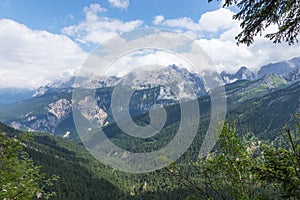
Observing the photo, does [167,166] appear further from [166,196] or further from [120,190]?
[120,190]

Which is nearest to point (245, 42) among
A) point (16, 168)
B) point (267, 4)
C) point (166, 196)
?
point (267, 4)

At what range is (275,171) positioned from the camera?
7.32m

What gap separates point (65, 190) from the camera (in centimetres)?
16588

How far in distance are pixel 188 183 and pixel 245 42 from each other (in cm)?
533

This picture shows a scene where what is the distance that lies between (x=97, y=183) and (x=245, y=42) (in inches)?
7998

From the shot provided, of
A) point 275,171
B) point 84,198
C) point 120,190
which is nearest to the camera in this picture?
point 275,171

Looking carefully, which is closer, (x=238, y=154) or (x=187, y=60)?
(x=238, y=154)

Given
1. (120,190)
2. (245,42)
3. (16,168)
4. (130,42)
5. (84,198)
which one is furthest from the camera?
(120,190)

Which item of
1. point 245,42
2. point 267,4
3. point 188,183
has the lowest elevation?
point 188,183

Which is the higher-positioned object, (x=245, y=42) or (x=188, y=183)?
(x=245, y=42)

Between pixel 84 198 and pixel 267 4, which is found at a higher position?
pixel 267 4

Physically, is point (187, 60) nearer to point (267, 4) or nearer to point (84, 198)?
point (267, 4)

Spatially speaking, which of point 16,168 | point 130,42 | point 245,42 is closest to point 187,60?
point 130,42

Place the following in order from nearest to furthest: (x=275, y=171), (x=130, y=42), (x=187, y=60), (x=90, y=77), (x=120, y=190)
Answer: (x=275, y=171) → (x=187, y=60) → (x=130, y=42) → (x=90, y=77) → (x=120, y=190)
